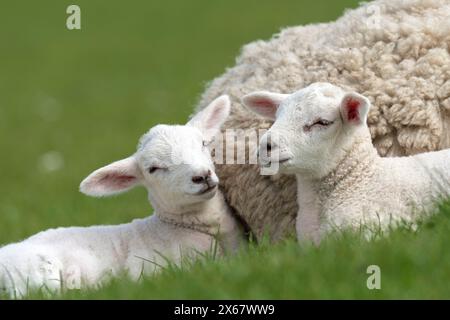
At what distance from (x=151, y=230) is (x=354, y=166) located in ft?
4.50

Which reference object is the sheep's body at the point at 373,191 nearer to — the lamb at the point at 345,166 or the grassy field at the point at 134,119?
the lamb at the point at 345,166

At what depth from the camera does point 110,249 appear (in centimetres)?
650

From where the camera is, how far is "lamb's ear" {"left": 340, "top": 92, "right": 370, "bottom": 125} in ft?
19.0

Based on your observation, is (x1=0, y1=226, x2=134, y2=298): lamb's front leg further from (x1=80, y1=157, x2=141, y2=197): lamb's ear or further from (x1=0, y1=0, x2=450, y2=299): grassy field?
(x1=0, y1=0, x2=450, y2=299): grassy field

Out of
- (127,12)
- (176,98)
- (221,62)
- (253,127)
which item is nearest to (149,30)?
(127,12)

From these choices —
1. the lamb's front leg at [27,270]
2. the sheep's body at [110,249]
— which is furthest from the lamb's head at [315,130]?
the lamb's front leg at [27,270]

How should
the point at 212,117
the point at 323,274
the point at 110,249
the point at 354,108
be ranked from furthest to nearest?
the point at 212,117 < the point at 110,249 < the point at 354,108 < the point at 323,274

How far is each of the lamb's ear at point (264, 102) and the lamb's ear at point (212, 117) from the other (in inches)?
16.0

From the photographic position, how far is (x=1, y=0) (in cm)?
3744

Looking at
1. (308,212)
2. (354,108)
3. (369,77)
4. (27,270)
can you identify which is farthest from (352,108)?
(27,270)

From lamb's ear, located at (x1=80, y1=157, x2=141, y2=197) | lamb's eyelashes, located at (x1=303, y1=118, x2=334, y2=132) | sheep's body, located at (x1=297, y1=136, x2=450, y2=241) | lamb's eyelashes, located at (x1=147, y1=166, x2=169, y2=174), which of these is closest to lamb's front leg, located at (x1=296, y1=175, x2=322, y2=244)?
sheep's body, located at (x1=297, y1=136, x2=450, y2=241)

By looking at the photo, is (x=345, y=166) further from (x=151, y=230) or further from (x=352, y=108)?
(x=151, y=230)

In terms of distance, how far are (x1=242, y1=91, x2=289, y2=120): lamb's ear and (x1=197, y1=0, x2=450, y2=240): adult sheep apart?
0.49 meters

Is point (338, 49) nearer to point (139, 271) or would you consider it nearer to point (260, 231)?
point (260, 231)
